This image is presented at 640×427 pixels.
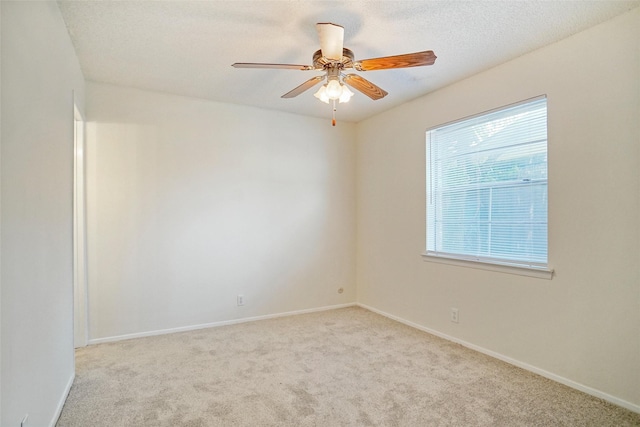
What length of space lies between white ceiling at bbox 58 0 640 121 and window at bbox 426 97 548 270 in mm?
502

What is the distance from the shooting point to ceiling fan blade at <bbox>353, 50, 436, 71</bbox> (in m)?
1.94

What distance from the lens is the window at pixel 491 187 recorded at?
8.82 ft

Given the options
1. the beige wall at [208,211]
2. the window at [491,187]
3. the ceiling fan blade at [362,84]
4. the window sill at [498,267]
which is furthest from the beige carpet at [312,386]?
the ceiling fan blade at [362,84]

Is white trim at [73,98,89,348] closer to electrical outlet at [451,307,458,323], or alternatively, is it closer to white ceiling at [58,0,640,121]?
white ceiling at [58,0,640,121]

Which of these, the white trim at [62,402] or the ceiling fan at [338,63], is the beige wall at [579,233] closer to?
the ceiling fan at [338,63]

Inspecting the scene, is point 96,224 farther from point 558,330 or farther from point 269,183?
point 558,330

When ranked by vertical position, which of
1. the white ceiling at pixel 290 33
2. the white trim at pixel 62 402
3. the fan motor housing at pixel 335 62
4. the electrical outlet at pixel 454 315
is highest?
the white ceiling at pixel 290 33

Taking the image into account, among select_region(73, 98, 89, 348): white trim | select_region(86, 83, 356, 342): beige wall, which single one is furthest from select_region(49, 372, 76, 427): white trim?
select_region(86, 83, 356, 342): beige wall

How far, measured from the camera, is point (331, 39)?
1941 mm

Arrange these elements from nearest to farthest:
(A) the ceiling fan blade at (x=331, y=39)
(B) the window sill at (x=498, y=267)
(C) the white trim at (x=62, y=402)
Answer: (A) the ceiling fan blade at (x=331, y=39), (C) the white trim at (x=62, y=402), (B) the window sill at (x=498, y=267)

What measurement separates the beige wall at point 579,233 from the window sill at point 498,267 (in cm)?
4

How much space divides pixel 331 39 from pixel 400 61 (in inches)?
16.7

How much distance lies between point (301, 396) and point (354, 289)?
2502mm

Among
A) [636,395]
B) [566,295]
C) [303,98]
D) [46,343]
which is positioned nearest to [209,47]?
[303,98]
